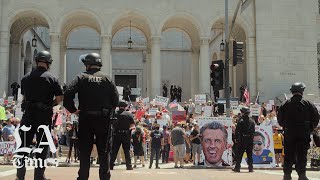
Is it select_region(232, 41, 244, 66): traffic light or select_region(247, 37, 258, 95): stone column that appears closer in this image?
select_region(232, 41, 244, 66): traffic light

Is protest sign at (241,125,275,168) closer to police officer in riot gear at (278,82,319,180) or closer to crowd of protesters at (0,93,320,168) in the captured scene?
crowd of protesters at (0,93,320,168)

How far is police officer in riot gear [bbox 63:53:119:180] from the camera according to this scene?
6754mm

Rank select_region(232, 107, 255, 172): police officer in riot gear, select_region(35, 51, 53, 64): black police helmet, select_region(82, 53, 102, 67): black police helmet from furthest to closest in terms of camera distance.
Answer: select_region(232, 107, 255, 172): police officer in riot gear < select_region(35, 51, 53, 64): black police helmet < select_region(82, 53, 102, 67): black police helmet

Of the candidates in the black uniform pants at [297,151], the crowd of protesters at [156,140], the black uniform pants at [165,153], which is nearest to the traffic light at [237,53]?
the crowd of protesters at [156,140]

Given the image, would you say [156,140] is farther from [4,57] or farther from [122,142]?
[4,57]

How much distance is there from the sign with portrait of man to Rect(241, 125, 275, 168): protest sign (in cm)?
122

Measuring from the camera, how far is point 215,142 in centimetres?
1619

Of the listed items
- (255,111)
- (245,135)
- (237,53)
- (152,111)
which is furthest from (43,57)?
(255,111)

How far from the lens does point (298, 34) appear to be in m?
35.0

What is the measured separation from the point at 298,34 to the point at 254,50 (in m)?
3.70

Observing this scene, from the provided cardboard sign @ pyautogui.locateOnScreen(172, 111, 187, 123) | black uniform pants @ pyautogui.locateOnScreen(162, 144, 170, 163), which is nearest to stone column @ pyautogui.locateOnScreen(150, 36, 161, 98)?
cardboard sign @ pyautogui.locateOnScreen(172, 111, 187, 123)

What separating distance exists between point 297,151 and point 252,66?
26.7 meters

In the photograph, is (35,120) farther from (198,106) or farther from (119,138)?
(198,106)

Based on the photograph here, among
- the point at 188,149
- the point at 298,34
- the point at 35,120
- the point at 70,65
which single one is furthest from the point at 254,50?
the point at 35,120
